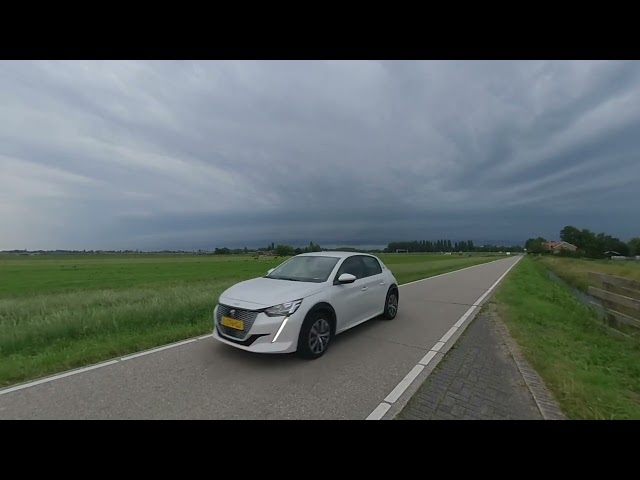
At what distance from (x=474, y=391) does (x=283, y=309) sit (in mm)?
2648

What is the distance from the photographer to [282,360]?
4207mm

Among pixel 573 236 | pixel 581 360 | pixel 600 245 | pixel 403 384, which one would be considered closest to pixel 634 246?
pixel 600 245

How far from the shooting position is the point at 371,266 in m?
6.45

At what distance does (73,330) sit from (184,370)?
348 cm

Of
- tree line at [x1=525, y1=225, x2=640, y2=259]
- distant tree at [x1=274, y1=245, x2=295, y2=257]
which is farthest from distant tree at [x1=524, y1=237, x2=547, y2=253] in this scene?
distant tree at [x1=274, y1=245, x2=295, y2=257]

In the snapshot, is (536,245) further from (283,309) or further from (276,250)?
(283,309)

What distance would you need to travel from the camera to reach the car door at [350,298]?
4.91 m

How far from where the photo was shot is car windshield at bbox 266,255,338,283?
5.11 meters

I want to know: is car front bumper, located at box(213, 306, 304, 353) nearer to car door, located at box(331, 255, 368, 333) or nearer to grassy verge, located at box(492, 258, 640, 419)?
car door, located at box(331, 255, 368, 333)

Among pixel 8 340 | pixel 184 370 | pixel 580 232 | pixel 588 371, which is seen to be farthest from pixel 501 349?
pixel 580 232

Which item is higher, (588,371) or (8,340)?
(8,340)
